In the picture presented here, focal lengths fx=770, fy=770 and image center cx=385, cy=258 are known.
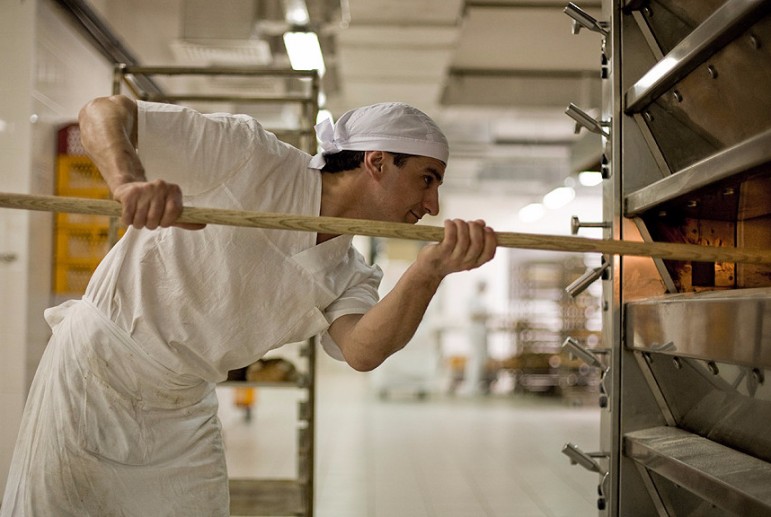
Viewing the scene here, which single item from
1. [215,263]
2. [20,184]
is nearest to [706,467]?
[215,263]

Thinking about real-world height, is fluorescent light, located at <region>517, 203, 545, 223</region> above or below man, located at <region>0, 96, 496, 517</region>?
above

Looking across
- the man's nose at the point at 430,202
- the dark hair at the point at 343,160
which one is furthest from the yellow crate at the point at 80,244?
the man's nose at the point at 430,202

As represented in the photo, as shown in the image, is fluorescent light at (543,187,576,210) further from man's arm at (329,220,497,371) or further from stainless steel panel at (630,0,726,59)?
man's arm at (329,220,497,371)

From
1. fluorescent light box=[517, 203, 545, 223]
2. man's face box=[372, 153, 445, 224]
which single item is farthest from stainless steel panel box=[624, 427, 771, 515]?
fluorescent light box=[517, 203, 545, 223]

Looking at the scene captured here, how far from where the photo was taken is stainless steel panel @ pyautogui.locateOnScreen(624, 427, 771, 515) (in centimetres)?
108

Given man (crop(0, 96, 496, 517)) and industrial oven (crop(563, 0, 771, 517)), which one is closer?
industrial oven (crop(563, 0, 771, 517))

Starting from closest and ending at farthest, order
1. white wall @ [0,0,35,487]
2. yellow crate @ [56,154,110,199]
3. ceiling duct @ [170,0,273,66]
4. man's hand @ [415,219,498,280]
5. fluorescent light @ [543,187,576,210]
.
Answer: man's hand @ [415,219,498,280]
white wall @ [0,0,35,487]
yellow crate @ [56,154,110,199]
ceiling duct @ [170,0,273,66]
fluorescent light @ [543,187,576,210]

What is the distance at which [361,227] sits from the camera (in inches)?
47.6

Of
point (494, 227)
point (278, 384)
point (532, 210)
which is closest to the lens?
point (278, 384)

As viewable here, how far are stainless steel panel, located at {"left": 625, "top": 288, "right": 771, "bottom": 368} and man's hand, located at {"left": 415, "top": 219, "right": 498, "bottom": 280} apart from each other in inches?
13.3

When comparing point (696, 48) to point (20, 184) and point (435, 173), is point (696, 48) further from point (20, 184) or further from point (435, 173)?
point (20, 184)

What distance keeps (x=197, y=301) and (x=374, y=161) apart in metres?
0.43

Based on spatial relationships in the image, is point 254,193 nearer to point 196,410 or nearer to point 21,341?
point 196,410

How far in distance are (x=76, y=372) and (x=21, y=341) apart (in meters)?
2.42
